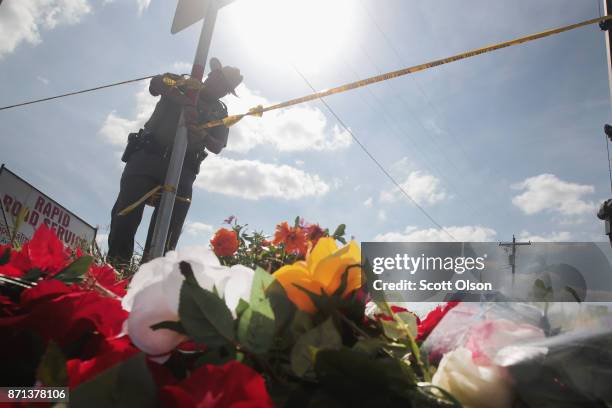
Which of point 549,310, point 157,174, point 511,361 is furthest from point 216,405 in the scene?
point 157,174

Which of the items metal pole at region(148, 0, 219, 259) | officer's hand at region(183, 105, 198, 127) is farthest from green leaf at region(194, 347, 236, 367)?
officer's hand at region(183, 105, 198, 127)

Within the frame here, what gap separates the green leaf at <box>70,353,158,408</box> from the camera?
229 millimetres

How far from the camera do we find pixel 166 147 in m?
3.48

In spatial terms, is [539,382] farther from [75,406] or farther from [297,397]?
[75,406]

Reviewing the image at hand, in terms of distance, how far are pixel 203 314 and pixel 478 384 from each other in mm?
190

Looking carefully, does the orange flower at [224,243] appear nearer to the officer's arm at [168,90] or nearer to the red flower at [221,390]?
the officer's arm at [168,90]

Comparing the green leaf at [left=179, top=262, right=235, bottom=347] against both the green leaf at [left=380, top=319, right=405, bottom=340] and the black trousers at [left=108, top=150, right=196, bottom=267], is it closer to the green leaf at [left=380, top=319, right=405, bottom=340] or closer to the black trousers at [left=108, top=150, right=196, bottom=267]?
the green leaf at [left=380, top=319, right=405, bottom=340]

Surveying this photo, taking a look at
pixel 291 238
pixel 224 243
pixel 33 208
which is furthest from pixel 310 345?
pixel 33 208

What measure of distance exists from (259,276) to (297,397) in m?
0.09

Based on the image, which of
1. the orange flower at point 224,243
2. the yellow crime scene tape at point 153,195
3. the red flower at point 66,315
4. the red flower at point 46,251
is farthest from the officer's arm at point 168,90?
the red flower at point 66,315

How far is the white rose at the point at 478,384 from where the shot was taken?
0.26 meters

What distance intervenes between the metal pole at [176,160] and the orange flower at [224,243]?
525mm

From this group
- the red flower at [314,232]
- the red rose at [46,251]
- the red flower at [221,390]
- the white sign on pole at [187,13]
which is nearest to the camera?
the red flower at [221,390]

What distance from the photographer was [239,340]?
0.28 metres
